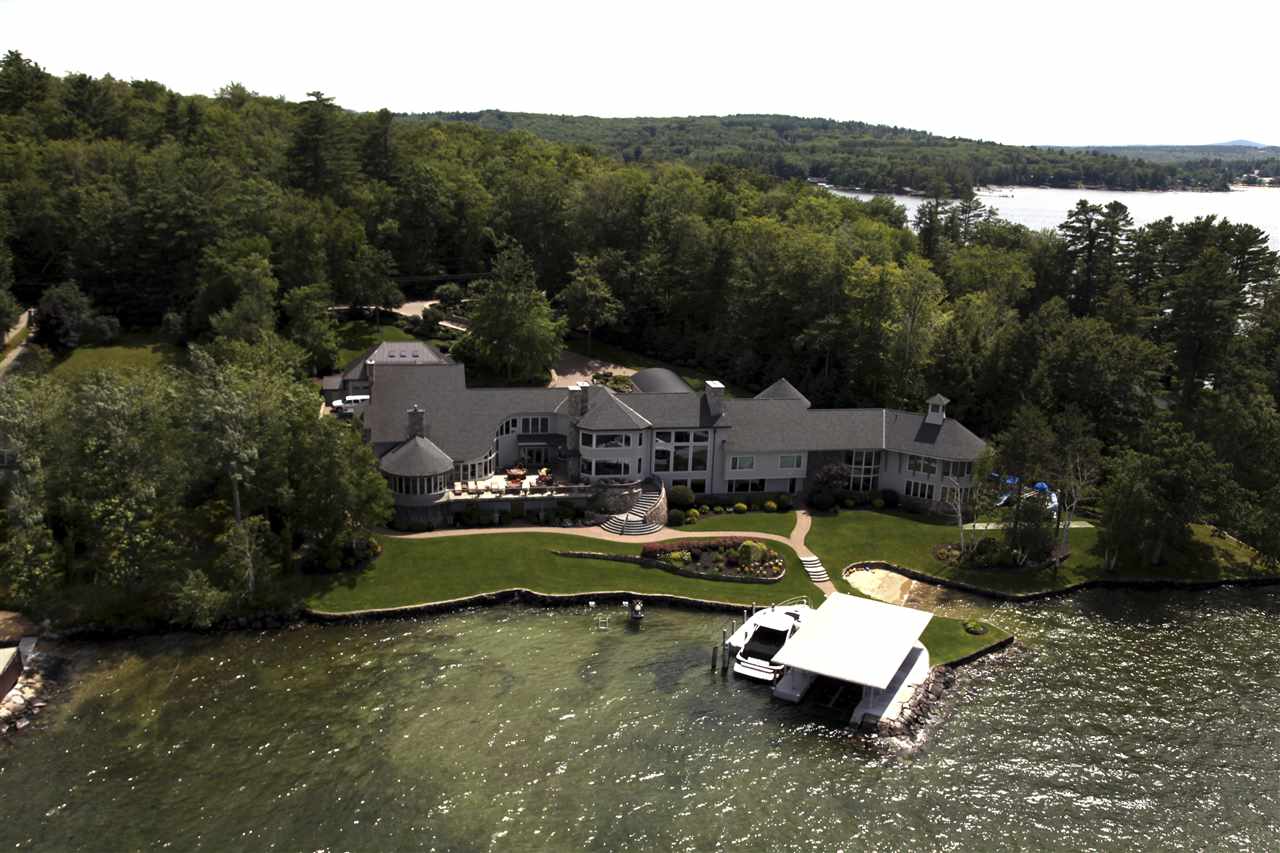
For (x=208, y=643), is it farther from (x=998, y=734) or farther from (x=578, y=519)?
(x=998, y=734)

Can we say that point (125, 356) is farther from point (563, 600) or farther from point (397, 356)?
point (563, 600)

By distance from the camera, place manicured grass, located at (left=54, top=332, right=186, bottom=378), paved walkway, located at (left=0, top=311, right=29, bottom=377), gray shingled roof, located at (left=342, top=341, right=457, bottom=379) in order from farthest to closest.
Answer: manicured grass, located at (left=54, top=332, right=186, bottom=378)
gray shingled roof, located at (left=342, top=341, right=457, bottom=379)
paved walkway, located at (left=0, top=311, right=29, bottom=377)

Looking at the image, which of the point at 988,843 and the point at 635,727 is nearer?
the point at 988,843

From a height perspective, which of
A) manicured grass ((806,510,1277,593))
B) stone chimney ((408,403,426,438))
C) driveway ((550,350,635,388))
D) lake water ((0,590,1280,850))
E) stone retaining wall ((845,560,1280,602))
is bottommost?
lake water ((0,590,1280,850))

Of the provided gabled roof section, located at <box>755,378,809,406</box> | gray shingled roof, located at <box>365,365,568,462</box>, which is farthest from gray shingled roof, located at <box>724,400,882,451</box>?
gray shingled roof, located at <box>365,365,568,462</box>

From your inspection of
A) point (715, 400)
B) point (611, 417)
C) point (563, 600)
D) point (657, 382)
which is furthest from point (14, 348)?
point (715, 400)

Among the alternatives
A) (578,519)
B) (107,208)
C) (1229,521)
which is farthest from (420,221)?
(1229,521)

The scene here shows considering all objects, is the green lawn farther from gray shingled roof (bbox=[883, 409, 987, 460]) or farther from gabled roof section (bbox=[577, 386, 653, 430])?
gray shingled roof (bbox=[883, 409, 987, 460])

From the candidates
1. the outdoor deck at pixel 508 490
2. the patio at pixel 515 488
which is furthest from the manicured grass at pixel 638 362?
the outdoor deck at pixel 508 490
